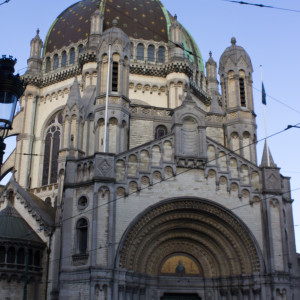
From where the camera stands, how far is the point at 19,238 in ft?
98.9

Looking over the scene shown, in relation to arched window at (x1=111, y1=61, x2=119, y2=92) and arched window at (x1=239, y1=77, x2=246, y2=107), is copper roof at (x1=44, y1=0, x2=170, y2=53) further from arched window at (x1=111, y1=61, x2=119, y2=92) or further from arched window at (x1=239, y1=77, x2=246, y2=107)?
arched window at (x1=111, y1=61, x2=119, y2=92)

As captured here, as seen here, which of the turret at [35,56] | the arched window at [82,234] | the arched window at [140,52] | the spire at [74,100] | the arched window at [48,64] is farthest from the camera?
the arched window at [48,64]

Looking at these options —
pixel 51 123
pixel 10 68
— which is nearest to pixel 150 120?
pixel 51 123

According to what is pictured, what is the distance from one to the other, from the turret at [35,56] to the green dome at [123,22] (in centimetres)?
112

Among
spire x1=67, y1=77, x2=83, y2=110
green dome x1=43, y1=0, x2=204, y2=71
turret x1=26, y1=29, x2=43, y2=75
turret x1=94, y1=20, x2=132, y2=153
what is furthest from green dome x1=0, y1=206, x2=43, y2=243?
green dome x1=43, y1=0, x2=204, y2=71

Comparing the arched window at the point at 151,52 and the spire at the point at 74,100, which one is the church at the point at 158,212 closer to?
the spire at the point at 74,100

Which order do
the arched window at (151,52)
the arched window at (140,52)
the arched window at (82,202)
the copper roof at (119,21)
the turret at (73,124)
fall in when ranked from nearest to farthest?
the arched window at (82,202), the turret at (73,124), the arched window at (140,52), the arched window at (151,52), the copper roof at (119,21)

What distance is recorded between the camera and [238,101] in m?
32.5

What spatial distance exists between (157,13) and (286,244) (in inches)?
1128

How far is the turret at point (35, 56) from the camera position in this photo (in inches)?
1777

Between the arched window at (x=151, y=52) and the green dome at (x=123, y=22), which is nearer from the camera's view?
the arched window at (x=151, y=52)

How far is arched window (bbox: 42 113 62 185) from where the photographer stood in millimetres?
41125

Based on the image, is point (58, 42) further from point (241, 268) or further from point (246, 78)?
point (241, 268)

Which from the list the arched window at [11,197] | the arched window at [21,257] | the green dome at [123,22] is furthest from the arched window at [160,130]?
the green dome at [123,22]
